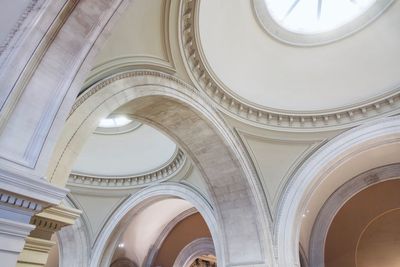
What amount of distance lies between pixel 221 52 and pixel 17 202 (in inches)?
178

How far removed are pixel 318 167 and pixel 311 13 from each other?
3.18 m

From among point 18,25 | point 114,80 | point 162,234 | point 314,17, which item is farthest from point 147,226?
point 18,25

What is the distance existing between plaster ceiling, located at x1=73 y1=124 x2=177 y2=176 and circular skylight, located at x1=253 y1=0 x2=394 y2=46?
13.6ft

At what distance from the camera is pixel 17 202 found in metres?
2.01

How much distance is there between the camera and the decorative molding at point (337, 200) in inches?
310

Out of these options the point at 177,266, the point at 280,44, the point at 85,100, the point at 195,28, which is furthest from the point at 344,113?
the point at 177,266

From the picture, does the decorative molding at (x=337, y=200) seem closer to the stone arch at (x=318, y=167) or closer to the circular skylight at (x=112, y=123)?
the stone arch at (x=318, y=167)

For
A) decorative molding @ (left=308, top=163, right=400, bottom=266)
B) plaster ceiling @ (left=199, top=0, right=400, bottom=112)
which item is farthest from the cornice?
decorative molding @ (left=308, top=163, right=400, bottom=266)

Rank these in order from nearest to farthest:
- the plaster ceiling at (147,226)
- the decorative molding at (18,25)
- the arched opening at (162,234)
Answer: the decorative molding at (18,25) < the plaster ceiling at (147,226) < the arched opening at (162,234)

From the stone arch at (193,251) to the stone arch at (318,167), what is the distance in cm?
415

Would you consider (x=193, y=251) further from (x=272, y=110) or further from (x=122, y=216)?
(x=272, y=110)

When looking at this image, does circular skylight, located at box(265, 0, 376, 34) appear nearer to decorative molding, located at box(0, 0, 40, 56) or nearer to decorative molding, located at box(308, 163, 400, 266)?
decorative molding, located at box(308, 163, 400, 266)

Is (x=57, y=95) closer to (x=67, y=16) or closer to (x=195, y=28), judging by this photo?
(x=67, y=16)

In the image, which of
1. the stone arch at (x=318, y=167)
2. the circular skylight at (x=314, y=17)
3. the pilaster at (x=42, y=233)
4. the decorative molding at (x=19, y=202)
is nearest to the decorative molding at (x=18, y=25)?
the decorative molding at (x=19, y=202)
